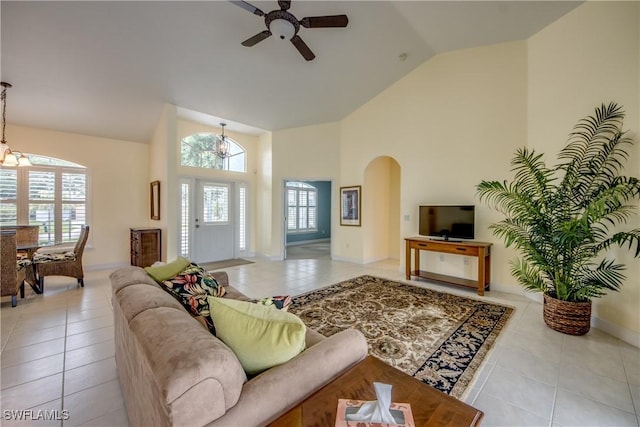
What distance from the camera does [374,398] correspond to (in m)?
1.04

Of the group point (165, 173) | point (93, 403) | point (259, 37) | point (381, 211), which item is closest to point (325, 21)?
point (259, 37)

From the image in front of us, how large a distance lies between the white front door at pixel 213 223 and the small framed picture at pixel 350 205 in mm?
2895

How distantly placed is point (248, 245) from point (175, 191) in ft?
9.09

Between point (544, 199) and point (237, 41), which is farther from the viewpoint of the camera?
point (237, 41)

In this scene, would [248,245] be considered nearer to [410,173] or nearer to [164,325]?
[410,173]

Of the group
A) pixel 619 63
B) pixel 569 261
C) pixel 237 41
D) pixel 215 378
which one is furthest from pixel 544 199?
pixel 237 41

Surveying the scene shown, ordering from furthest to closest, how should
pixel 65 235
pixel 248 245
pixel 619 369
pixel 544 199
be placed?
pixel 248 245, pixel 65 235, pixel 544 199, pixel 619 369

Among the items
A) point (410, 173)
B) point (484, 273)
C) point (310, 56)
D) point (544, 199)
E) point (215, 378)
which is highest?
point (310, 56)

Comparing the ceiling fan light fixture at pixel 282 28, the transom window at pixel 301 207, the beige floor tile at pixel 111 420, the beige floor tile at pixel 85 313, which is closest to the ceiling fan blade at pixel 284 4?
the ceiling fan light fixture at pixel 282 28

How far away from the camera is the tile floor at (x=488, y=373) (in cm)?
173

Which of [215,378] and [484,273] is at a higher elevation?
[215,378]

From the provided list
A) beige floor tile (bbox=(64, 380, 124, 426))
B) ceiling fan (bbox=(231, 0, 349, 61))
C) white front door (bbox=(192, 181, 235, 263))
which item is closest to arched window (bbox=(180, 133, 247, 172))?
white front door (bbox=(192, 181, 235, 263))

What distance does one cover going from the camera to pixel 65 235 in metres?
5.21

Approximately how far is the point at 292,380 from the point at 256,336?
0.75ft
